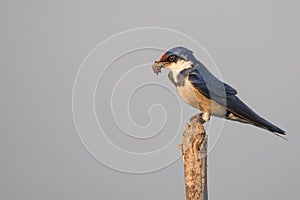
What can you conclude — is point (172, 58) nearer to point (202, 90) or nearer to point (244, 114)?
point (202, 90)

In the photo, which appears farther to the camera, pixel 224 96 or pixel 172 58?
pixel 224 96

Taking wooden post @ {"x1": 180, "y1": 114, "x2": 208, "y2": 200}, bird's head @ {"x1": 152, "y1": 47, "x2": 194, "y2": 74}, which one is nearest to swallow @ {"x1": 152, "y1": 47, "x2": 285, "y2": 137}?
bird's head @ {"x1": 152, "y1": 47, "x2": 194, "y2": 74}

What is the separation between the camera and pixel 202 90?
7.65 meters

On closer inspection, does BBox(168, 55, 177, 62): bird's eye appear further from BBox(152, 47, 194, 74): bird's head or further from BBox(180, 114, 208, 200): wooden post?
BBox(180, 114, 208, 200): wooden post

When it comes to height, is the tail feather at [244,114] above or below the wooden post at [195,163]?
above

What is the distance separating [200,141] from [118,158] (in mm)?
1622

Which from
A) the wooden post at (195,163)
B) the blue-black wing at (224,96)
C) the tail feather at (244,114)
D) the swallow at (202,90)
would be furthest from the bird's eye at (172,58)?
the wooden post at (195,163)

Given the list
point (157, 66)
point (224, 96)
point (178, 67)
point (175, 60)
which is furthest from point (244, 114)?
point (157, 66)

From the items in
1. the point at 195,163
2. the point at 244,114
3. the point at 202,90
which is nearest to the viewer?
the point at 195,163

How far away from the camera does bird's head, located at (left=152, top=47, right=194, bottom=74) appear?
7664mm

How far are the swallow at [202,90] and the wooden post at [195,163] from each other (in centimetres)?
85

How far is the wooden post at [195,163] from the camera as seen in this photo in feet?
21.2

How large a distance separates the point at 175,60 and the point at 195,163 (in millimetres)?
1933

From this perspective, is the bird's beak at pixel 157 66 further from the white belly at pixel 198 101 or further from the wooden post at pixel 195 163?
the wooden post at pixel 195 163
